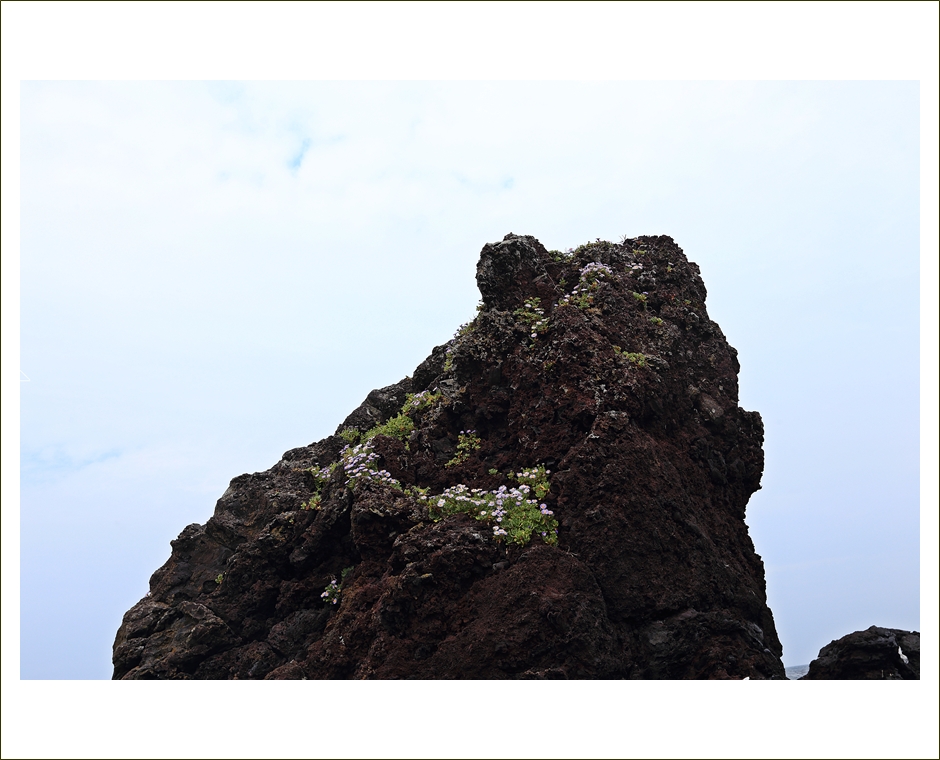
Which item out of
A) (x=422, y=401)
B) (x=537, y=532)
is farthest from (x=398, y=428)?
(x=537, y=532)

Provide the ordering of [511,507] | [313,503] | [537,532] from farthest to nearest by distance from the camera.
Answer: [313,503], [511,507], [537,532]

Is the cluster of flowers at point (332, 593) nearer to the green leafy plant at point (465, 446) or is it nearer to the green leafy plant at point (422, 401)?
the green leafy plant at point (465, 446)

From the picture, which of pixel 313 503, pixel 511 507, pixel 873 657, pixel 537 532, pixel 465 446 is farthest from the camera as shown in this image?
pixel 313 503

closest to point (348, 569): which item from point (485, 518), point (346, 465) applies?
point (346, 465)

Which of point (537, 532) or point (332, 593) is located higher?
point (537, 532)

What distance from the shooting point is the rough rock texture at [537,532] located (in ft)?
24.8

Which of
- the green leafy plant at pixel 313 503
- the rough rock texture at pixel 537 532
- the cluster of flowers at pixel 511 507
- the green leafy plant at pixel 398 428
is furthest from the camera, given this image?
the green leafy plant at pixel 398 428

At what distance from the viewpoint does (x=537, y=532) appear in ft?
27.0

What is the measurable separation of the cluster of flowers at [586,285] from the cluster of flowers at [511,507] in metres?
2.98

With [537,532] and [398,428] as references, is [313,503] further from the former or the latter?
[537,532]

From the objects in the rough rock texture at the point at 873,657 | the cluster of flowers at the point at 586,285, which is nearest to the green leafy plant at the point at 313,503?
the cluster of flowers at the point at 586,285

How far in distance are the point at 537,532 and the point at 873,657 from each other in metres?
4.20

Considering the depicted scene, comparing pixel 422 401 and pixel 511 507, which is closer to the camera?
pixel 511 507

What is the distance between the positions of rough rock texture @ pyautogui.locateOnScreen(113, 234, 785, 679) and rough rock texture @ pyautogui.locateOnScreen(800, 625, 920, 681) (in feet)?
2.37
